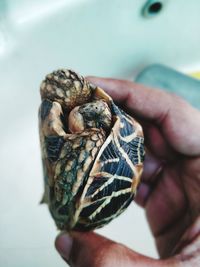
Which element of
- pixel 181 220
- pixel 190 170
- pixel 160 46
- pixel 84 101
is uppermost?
pixel 84 101

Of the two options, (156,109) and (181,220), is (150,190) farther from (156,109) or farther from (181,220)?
(156,109)

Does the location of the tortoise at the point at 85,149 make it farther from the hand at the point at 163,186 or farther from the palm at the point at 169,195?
the palm at the point at 169,195

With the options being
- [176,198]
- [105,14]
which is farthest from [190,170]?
[105,14]

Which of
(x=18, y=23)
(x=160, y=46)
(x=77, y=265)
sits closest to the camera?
(x=77, y=265)

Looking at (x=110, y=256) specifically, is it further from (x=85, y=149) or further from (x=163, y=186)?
(x=163, y=186)

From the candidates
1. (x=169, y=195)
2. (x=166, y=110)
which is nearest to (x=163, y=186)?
(x=169, y=195)

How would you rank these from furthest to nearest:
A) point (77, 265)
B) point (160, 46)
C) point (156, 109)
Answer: point (160, 46) → point (156, 109) → point (77, 265)
